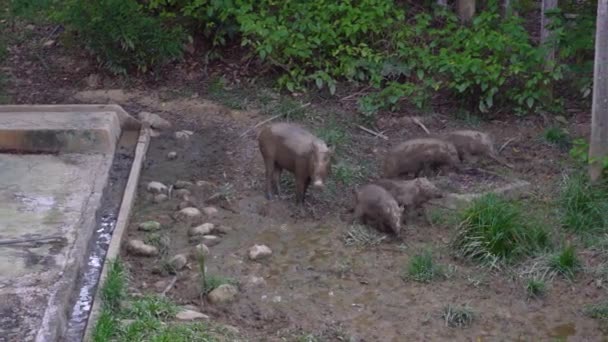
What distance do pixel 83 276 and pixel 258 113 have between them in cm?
417

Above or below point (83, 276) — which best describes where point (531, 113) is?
below

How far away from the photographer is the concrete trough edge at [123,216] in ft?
20.0

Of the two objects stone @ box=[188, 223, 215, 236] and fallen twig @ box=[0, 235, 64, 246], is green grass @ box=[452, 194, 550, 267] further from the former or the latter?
fallen twig @ box=[0, 235, 64, 246]

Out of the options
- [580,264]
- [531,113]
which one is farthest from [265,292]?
[531,113]

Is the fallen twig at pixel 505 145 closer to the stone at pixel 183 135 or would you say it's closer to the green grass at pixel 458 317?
the stone at pixel 183 135

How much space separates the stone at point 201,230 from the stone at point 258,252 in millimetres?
467

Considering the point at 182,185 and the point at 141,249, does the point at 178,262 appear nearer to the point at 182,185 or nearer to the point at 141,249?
the point at 141,249

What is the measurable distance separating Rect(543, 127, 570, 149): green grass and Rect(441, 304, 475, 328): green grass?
3657mm

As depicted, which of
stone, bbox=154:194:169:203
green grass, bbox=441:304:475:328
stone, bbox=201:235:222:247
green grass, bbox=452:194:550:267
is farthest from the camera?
stone, bbox=154:194:169:203

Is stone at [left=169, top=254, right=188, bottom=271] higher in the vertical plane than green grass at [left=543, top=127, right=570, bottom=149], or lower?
higher

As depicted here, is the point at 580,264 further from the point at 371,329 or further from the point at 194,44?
the point at 194,44

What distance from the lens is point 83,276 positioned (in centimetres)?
676

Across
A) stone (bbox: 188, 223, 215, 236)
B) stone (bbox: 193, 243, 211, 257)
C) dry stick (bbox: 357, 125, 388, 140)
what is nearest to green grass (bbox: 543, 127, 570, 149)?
dry stick (bbox: 357, 125, 388, 140)

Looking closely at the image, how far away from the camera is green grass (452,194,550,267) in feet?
24.1
